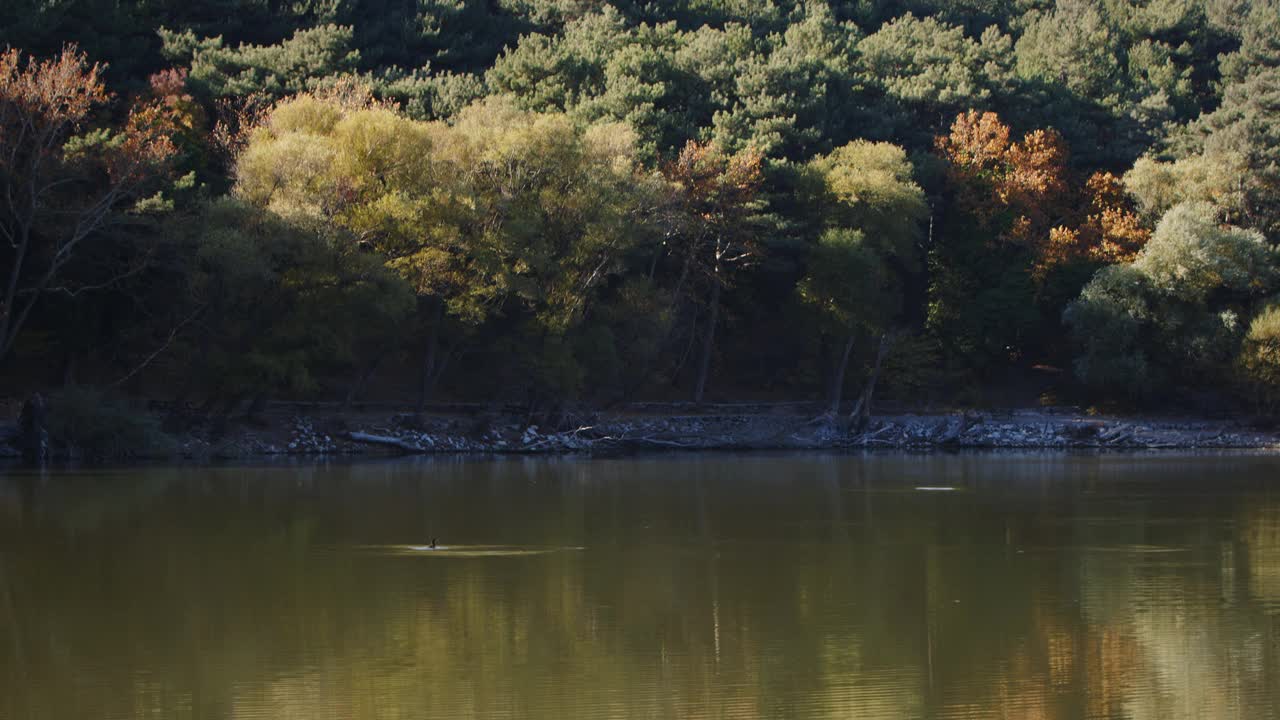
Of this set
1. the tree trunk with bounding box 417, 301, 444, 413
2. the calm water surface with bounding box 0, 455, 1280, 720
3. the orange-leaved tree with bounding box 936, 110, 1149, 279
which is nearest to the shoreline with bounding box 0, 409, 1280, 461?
the tree trunk with bounding box 417, 301, 444, 413

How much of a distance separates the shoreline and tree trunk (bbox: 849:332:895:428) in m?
0.34

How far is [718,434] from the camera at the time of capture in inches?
1884

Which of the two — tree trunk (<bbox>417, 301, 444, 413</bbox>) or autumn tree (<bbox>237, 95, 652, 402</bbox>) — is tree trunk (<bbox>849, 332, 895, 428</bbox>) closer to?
autumn tree (<bbox>237, 95, 652, 402</bbox>)

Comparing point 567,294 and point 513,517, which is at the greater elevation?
point 567,294

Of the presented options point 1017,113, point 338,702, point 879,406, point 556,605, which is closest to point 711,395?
point 879,406

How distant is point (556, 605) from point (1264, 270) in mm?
41479

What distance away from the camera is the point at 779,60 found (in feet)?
172

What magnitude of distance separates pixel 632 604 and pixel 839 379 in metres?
36.9

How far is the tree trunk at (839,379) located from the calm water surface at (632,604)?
73.1 feet

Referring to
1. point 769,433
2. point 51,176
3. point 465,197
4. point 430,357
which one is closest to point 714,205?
point 769,433

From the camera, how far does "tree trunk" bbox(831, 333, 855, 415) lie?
50.7m

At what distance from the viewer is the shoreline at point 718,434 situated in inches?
1624

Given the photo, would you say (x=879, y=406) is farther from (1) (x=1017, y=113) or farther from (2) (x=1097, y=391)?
(1) (x=1017, y=113)

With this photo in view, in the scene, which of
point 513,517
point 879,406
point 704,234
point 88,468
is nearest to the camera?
point 513,517
